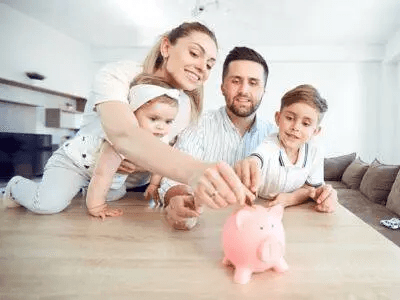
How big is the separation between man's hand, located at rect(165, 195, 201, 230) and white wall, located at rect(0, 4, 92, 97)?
455cm

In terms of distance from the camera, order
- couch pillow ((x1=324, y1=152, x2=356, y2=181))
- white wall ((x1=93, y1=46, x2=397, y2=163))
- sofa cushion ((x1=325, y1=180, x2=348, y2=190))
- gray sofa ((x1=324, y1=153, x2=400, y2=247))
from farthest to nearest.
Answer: white wall ((x1=93, y1=46, x2=397, y2=163)) < couch pillow ((x1=324, y1=152, x2=356, y2=181)) < sofa cushion ((x1=325, y1=180, x2=348, y2=190)) < gray sofa ((x1=324, y1=153, x2=400, y2=247))

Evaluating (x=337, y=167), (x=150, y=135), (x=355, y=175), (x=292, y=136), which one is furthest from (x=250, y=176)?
(x=337, y=167)

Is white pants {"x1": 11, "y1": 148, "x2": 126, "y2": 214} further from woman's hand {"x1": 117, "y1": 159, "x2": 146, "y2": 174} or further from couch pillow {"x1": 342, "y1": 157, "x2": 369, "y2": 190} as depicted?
couch pillow {"x1": 342, "y1": 157, "x2": 369, "y2": 190}

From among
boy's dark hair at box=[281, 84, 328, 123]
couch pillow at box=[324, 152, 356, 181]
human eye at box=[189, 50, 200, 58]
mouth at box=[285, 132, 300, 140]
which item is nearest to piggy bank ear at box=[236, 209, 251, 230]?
human eye at box=[189, 50, 200, 58]

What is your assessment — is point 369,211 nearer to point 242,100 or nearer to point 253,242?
point 242,100

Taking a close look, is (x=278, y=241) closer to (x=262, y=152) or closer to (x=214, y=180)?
(x=214, y=180)

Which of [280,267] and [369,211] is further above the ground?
[280,267]

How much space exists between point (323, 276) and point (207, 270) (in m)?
0.18

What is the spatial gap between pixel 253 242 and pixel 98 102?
23.1 inches

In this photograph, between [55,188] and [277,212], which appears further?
[55,188]

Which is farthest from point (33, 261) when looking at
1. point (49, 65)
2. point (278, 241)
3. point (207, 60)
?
point (49, 65)

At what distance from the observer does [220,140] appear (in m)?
1.66

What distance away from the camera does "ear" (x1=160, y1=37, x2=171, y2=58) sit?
4.00ft

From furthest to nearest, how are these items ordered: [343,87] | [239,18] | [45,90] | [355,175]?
[343,87] < [45,90] < [239,18] < [355,175]
